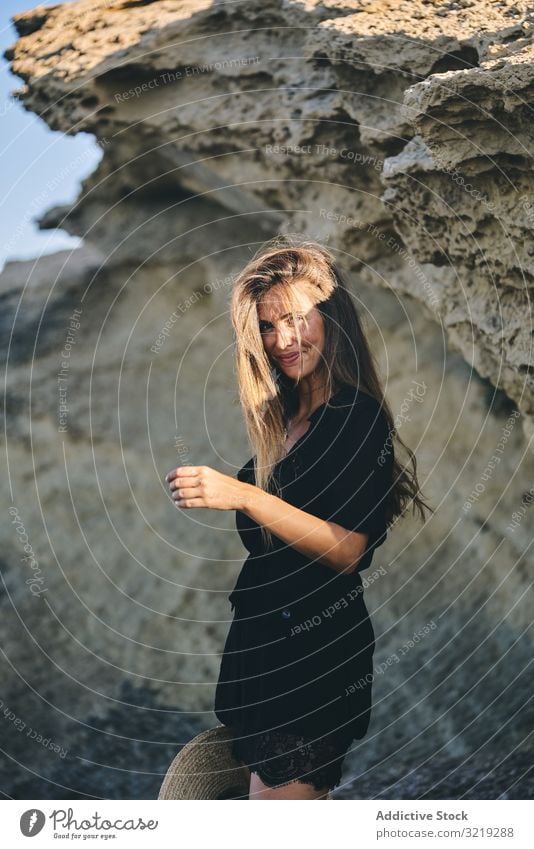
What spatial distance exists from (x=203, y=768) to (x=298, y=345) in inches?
34.1

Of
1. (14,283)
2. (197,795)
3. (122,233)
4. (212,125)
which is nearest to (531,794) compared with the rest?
(197,795)

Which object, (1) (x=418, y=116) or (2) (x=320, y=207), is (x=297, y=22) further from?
(1) (x=418, y=116)

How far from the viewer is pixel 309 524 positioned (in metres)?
1.64
